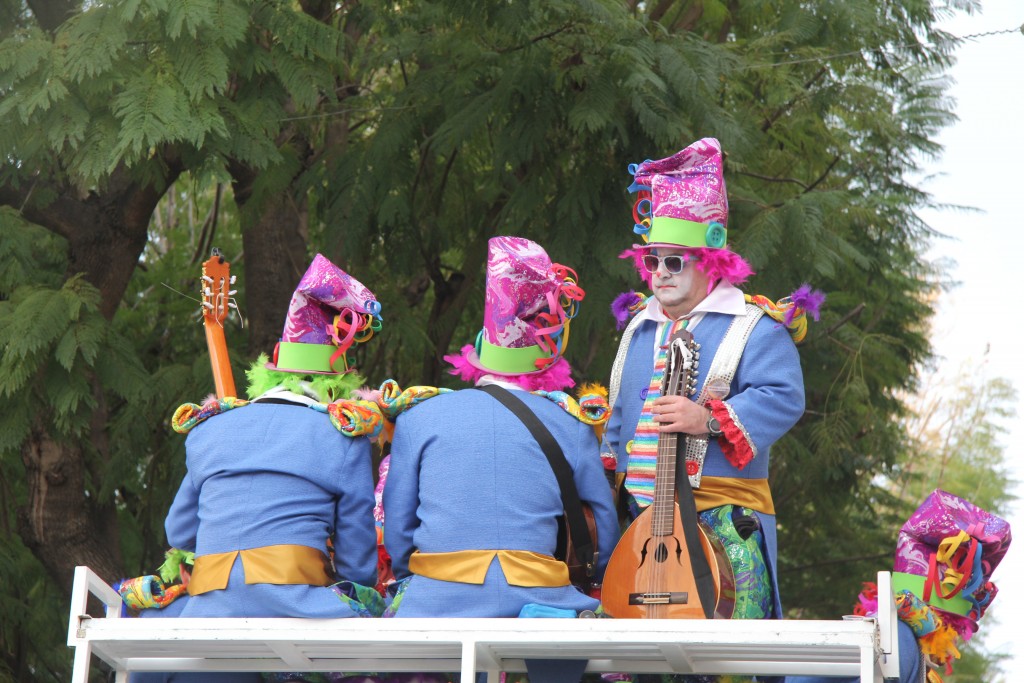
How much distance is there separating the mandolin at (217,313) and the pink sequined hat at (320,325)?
2.54 ft

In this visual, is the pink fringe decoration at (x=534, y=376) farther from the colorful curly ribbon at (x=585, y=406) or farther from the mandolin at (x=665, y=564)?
the mandolin at (x=665, y=564)

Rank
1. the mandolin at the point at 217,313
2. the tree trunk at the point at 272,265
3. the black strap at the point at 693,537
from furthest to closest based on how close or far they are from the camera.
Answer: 1. the tree trunk at the point at 272,265
2. the mandolin at the point at 217,313
3. the black strap at the point at 693,537

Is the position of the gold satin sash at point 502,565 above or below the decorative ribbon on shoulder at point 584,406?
below

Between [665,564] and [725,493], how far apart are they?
41cm

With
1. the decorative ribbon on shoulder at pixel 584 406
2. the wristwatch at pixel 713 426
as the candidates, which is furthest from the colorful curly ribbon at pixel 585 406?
the wristwatch at pixel 713 426

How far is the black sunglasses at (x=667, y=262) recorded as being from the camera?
212 inches

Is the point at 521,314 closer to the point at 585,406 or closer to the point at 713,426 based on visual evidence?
the point at 585,406

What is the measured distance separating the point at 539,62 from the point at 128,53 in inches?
83.5

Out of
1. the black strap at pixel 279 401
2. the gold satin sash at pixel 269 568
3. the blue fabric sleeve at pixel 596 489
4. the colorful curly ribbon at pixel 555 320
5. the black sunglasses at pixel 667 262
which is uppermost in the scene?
the black sunglasses at pixel 667 262

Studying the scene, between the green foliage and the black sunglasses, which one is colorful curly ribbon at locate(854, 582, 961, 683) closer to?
the black sunglasses

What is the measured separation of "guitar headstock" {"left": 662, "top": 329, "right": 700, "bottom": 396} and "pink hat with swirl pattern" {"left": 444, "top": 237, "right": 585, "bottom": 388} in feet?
1.21

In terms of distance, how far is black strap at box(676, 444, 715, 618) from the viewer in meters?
4.77

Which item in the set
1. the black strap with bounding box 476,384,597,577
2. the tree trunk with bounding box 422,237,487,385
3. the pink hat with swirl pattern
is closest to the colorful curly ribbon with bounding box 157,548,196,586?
the pink hat with swirl pattern

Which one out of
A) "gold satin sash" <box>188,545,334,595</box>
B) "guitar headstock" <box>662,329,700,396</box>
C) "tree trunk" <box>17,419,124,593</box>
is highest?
"guitar headstock" <box>662,329,700,396</box>
